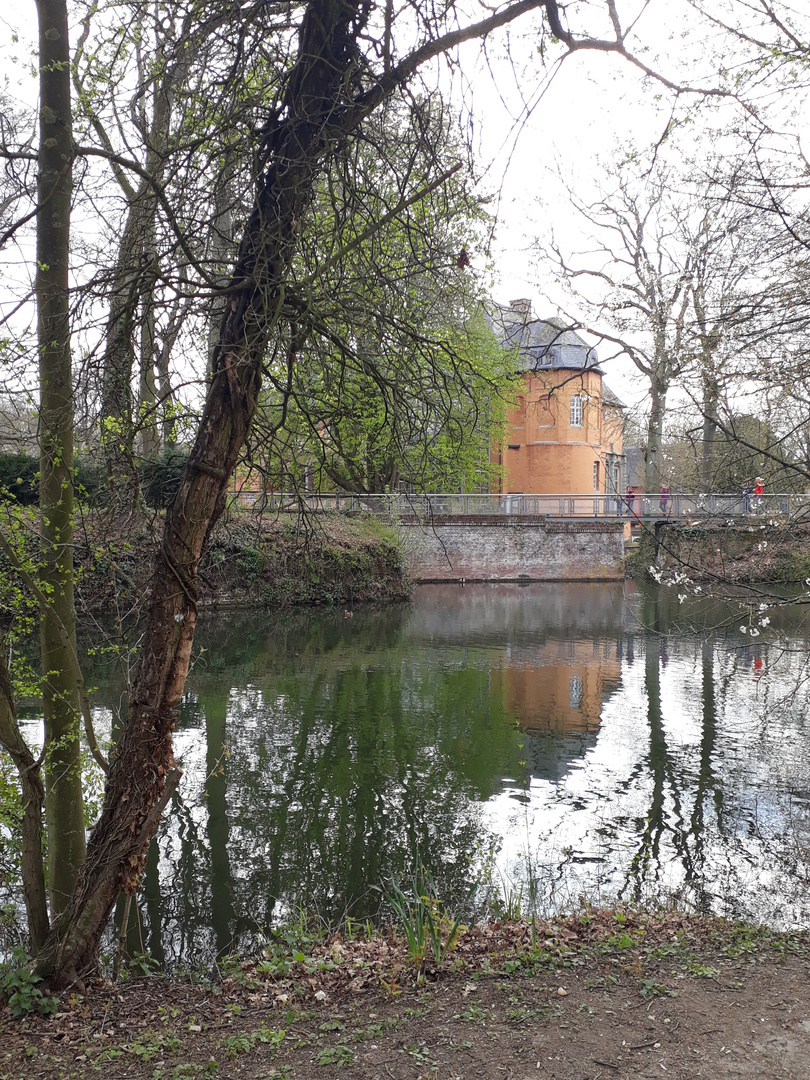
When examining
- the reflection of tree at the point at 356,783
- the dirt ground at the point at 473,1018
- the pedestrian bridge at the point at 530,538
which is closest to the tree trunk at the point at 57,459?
the dirt ground at the point at 473,1018

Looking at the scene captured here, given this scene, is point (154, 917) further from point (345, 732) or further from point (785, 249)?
point (785, 249)

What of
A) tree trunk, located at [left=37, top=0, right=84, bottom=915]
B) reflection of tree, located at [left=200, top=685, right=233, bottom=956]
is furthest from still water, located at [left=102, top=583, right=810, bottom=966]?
tree trunk, located at [left=37, top=0, right=84, bottom=915]

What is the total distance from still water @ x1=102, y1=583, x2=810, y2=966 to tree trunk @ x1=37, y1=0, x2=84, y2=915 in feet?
3.45

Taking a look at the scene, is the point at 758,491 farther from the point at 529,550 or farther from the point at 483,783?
the point at 529,550

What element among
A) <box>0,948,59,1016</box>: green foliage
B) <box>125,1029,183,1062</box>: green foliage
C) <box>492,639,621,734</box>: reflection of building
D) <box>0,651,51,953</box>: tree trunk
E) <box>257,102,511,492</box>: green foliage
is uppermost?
<box>257,102,511,492</box>: green foliage

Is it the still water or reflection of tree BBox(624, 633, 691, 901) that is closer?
the still water

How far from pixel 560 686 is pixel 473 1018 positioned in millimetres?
10155

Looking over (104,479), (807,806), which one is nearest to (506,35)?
(104,479)

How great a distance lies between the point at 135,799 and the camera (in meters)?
4.04

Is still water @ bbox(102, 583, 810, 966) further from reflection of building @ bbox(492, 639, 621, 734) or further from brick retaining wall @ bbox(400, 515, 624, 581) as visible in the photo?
brick retaining wall @ bbox(400, 515, 624, 581)

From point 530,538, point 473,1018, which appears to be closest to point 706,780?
point 473,1018

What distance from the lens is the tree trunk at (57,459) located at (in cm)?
412

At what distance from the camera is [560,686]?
43.7 ft

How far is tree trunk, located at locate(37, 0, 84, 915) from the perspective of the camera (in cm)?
412
